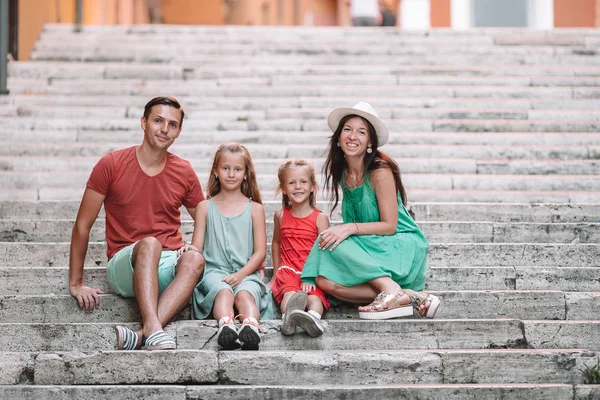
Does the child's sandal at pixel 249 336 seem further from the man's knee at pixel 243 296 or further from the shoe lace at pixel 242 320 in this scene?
the man's knee at pixel 243 296

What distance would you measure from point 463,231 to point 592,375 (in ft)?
5.39

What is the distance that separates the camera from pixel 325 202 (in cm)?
580

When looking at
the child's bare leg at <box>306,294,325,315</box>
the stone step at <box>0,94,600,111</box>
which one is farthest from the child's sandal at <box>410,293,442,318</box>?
the stone step at <box>0,94,600,111</box>

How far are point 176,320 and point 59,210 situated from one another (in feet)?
5.58

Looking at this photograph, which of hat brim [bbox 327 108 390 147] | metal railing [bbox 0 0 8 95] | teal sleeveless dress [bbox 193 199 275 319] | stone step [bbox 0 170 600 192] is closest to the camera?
teal sleeveless dress [bbox 193 199 275 319]

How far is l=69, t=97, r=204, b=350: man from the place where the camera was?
13.6ft

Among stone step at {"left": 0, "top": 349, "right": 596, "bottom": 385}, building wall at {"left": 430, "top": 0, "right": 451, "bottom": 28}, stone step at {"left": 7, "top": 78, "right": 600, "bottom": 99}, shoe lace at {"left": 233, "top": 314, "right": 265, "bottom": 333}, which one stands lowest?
stone step at {"left": 0, "top": 349, "right": 596, "bottom": 385}

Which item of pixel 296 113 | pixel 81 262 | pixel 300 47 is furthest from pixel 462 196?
pixel 300 47

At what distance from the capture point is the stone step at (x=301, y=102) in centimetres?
801

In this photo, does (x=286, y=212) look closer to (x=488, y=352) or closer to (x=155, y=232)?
(x=155, y=232)

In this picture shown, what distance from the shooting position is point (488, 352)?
12.8 ft

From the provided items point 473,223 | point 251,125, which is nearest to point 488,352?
point 473,223

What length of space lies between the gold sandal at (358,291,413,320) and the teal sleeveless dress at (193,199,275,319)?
1.65ft

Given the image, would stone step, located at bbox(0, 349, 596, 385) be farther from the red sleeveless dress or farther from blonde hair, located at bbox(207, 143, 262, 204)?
blonde hair, located at bbox(207, 143, 262, 204)
